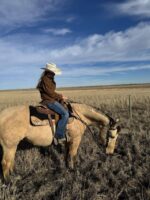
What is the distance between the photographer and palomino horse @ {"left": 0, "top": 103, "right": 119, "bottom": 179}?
7387mm

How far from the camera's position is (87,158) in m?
8.83

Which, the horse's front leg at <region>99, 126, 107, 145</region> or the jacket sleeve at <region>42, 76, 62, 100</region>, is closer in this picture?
the jacket sleeve at <region>42, 76, 62, 100</region>

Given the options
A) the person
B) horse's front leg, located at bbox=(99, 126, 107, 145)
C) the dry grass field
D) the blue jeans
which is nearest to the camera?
the dry grass field

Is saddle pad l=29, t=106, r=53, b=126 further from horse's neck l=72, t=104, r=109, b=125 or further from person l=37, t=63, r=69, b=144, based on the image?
horse's neck l=72, t=104, r=109, b=125

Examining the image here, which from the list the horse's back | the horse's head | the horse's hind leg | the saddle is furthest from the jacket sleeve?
the horse's head

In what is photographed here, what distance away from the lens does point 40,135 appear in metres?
7.78

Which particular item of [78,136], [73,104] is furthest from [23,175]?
[73,104]

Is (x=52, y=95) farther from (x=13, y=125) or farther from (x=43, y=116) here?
(x=13, y=125)

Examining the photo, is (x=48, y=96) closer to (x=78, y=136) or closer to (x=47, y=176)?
(x=78, y=136)

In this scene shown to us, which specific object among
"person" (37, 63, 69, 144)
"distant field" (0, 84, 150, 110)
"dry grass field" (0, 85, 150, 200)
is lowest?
"dry grass field" (0, 85, 150, 200)

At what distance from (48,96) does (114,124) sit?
195cm

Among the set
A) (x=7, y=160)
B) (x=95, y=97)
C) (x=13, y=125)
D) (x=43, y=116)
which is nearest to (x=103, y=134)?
(x=43, y=116)

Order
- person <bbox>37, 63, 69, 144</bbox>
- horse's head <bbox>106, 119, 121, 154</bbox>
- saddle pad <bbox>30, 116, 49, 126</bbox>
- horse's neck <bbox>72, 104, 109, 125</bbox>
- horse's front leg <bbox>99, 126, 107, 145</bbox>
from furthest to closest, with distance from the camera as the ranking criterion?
horse's front leg <bbox>99, 126, 107, 145</bbox>, horse's neck <bbox>72, 104, 109, 125</bbox>, horse's head <bbox>106, 119, 121, 154</bbox>, person <bbox>37, 63, 69, 144</bbox>, saddle pad <bbox>30, 116, 49, 126</bbox>

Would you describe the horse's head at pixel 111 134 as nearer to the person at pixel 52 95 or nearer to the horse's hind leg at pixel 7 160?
the person at pixel 52 95
